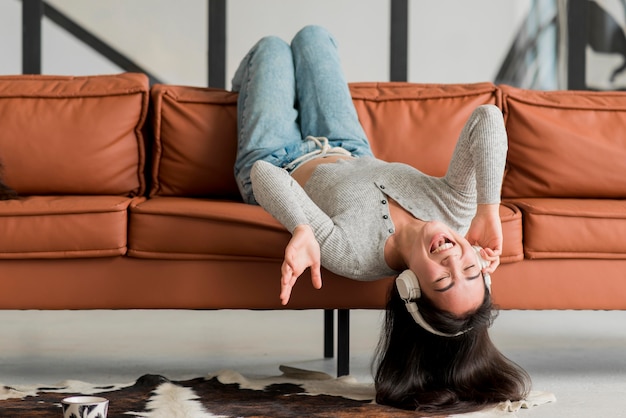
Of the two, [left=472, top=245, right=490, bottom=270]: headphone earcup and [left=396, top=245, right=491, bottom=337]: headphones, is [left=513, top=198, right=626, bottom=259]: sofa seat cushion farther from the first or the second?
[left=396, top=245, right=491, bottom=337]: headphones

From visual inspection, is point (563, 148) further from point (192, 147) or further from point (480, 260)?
point (192, 147)

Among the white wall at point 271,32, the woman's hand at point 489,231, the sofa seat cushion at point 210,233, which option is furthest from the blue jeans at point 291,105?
the white wall at point 271,32

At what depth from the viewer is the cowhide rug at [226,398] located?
2.02 m

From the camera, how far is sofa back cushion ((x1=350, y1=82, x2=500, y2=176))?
116 inches

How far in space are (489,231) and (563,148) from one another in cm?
84

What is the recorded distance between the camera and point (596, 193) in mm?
2896

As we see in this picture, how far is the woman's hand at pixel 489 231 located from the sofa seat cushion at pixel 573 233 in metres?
0.31

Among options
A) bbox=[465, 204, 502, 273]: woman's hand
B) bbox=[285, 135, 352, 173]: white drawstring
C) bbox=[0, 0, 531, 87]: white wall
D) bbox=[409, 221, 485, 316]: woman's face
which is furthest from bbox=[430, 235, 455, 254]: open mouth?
bbox=[0, 0, 531, 87]: white wall

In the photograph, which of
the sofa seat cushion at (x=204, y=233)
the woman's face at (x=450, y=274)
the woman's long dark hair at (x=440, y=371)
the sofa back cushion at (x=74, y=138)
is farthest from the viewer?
the sofa back cushion at (x=74, y=138)

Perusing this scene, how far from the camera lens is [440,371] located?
84.5 inches

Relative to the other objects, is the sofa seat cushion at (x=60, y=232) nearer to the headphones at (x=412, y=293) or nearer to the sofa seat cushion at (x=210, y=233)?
the sofa seat cushion at (x=210, y=233)

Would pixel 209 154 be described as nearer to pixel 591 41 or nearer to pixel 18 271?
pixel 18 271

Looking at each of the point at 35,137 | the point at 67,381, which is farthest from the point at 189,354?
the point at 35,137

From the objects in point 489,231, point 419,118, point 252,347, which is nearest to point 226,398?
point 489,231
